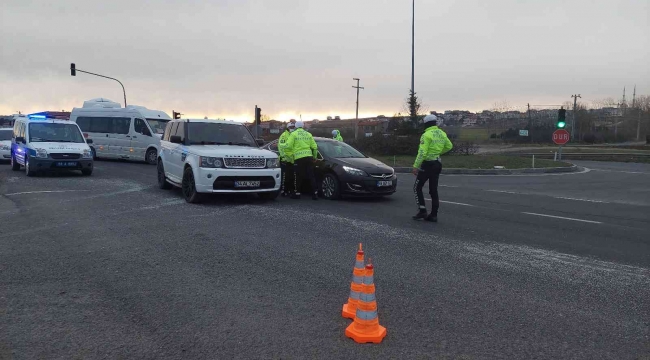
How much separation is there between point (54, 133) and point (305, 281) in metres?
14.2

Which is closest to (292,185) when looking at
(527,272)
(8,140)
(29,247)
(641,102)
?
(29,247)

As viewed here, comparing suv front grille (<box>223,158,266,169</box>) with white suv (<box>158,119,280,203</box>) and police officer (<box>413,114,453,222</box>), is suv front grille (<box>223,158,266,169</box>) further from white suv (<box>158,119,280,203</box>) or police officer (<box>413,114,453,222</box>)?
police officer (<box>413,114,453,222</box>)

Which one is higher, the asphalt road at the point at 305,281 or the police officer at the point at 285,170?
the police officer at the point at 285,170

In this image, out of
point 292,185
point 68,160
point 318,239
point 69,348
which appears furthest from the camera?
point 68,160

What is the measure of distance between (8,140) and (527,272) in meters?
23.0

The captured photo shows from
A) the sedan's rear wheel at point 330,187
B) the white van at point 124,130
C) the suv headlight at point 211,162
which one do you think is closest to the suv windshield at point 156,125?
the white van at point 124,130

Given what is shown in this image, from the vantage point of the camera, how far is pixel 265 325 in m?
4.45

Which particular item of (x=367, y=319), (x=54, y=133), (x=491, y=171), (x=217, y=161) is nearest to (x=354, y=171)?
(x=217, y=161)

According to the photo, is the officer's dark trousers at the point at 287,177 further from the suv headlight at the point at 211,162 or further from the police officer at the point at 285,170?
the suv headlight at the point at 211,162

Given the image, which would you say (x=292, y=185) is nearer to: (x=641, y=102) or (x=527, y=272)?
(x=527, y=272)

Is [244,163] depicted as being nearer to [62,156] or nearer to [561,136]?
[62,156]

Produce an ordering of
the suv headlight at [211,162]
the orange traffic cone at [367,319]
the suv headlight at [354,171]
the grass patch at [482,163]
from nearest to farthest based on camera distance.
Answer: the orange traffic cone at [367,319]
the suv headlight at [211,162]
the suv headlight at [354,171]
the grass patch at [482,163]

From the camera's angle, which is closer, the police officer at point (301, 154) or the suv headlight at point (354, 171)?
the suv headlight at point (354, 171)

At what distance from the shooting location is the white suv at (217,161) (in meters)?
10.6
